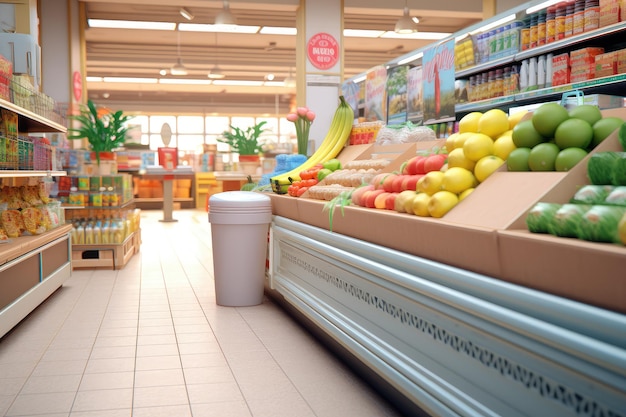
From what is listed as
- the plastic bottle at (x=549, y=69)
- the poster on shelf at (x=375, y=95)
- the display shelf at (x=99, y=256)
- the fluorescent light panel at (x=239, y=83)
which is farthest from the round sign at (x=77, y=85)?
the fluorescent light panel at (x=239, y=83)

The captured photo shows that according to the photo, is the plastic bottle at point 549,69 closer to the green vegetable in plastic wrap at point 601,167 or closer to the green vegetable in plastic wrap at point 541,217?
the green vegetable in plastic wrap at point 601,167

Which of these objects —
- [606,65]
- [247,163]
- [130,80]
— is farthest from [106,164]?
[130,80]

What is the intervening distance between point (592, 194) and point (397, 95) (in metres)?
5.40

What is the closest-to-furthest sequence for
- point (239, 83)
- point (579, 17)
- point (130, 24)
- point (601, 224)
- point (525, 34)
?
Result: point (601, 224)
point (579, 17)
point (525, 34)
point (130, 24)
point (239, 83)

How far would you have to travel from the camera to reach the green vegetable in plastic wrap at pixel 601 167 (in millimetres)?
1772

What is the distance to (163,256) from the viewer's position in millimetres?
7500

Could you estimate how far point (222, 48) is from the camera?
1580 cm

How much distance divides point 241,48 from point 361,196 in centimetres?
1348

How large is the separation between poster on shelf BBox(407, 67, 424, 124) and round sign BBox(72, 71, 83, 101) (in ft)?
19.0

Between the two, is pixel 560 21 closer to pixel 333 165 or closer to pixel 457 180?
pixel 333 165

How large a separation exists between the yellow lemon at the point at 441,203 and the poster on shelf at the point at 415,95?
14.3ft

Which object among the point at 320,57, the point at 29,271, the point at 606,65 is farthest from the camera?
the point at 320,57

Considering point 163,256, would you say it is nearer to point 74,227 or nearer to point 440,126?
point 74,227

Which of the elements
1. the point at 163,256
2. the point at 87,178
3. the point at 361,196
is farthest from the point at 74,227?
the point at 361,196
